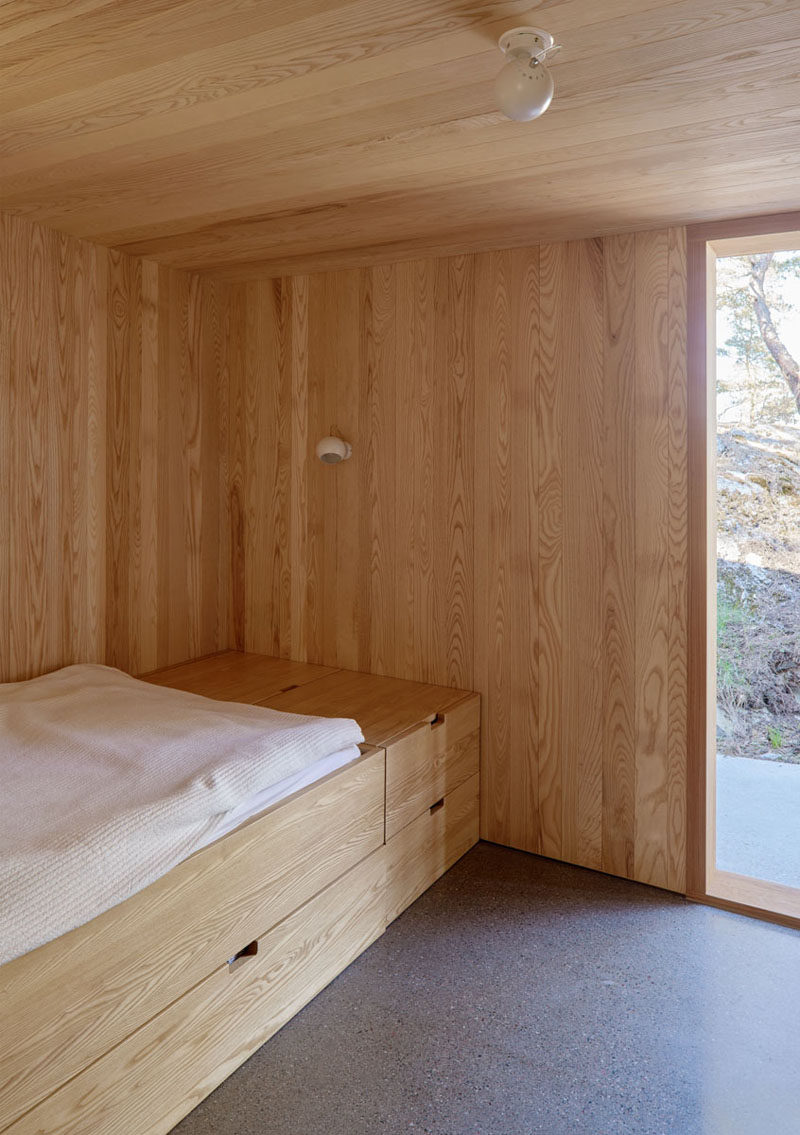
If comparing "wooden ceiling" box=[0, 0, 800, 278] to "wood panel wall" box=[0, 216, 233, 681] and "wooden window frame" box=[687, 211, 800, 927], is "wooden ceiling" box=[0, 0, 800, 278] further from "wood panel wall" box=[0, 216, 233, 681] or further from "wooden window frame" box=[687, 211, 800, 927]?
"wood panel wall" box=[0, 216, 233, 681]

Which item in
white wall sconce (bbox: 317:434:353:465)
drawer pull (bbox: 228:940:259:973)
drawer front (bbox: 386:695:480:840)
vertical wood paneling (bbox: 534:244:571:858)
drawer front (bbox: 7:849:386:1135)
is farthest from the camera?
white wall sconce (bbox: 317:434:353:465)

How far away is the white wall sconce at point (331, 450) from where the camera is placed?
288 cm

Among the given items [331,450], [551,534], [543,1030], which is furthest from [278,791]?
[331,450]

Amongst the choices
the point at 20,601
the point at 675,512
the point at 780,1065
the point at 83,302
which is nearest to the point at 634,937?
the point at 780,1065

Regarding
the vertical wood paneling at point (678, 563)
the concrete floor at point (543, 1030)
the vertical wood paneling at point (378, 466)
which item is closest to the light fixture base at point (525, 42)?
the vertical wood paneling at point (678, 563)

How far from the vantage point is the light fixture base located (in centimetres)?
133

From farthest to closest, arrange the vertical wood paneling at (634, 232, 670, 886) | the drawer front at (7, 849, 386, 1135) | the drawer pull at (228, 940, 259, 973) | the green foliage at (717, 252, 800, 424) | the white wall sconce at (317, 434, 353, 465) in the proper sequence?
1. the green foliage at (717, 252, 800, 424)
2. the white wall sconce at (317, 434, 353, 465)
3. the vertical wood paneling at (634, 232, 670, 886)
4. the drawer pull at (228, 940, 259, 973)
5. the drawer front at (7, 849, 386, 1135)

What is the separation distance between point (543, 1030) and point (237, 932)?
2.60 ft

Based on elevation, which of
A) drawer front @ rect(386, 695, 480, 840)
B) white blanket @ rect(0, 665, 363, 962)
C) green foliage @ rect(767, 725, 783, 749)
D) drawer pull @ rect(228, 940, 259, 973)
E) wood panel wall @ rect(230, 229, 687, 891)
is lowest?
drawer pull @ rect(228, 940, 259, 973)

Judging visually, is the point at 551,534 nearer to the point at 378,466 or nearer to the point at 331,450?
the point at 378,466

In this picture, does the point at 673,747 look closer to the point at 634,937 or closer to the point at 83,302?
the point at 634,937

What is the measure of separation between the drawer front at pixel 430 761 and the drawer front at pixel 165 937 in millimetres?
152

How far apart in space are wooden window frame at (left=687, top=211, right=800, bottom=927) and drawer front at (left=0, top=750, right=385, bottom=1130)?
1.07 metres

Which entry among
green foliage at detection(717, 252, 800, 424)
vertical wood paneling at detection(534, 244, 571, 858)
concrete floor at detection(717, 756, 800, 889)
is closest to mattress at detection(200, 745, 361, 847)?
vertical wood paneling at detection(534, 244, 571, 858)
